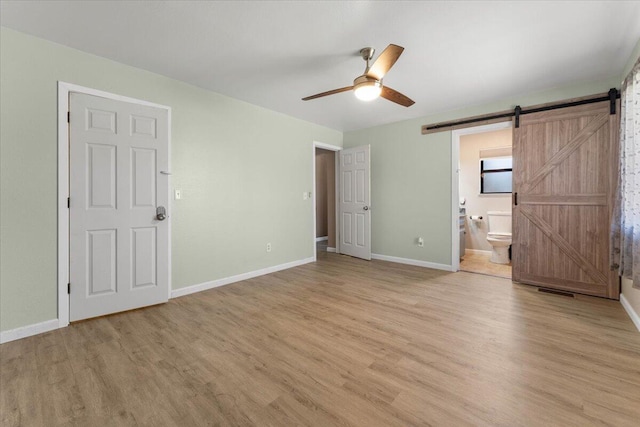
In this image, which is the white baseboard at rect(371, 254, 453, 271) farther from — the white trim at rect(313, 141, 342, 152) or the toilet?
the white trim at rect(313, 141, 342, 152)

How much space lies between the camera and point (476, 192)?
568cm

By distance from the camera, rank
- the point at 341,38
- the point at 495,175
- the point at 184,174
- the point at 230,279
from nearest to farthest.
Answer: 1. the point at 341,38
2. the point at 184,174
3. the point at 230,279
4. the point at 495,175

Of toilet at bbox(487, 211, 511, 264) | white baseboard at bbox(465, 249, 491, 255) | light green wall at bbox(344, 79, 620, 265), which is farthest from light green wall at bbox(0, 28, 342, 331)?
white baseboard at bbox(465, 249, 491, 255)

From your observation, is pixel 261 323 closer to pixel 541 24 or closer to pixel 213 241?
pixel 213 241

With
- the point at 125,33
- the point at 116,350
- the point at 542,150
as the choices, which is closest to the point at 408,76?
the point at 542,150

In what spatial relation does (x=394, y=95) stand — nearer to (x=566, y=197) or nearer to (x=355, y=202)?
(x=566, y=197)

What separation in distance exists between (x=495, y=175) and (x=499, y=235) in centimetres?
135

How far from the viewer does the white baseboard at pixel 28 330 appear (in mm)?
2197

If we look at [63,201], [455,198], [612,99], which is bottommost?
[63,201]

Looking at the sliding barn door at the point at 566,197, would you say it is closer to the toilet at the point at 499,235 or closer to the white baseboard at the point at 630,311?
the white baseboard at the point at 630,311

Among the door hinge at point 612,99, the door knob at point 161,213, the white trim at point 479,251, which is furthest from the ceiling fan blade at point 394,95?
the white trim at point 479,251

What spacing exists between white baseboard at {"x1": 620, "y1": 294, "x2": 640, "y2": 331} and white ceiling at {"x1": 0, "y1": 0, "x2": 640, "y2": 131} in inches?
96.2

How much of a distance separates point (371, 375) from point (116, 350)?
1919 millimetres

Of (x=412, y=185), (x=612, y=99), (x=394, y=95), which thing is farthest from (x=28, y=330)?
(x=612, y=99)
